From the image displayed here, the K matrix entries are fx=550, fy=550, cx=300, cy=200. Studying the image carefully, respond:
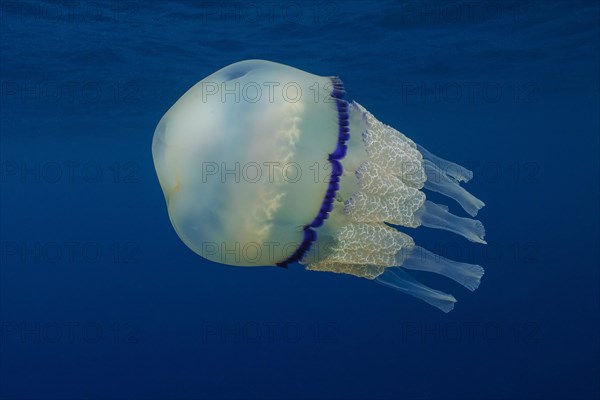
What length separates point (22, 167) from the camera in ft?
113

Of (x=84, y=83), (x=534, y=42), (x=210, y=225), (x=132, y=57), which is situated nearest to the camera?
(x=210, y=225)

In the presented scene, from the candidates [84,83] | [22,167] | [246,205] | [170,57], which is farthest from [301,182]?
[22,167]

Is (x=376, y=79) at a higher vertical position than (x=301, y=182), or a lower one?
higher

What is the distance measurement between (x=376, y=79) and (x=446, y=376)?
9.57 metres

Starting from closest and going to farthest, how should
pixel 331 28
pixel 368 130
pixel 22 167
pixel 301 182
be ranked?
pixel 301 182, pixel 368 130, pixel 331 28, pixel 22 167

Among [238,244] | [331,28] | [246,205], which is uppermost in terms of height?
[331,28]

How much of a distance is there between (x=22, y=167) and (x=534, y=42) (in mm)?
31480

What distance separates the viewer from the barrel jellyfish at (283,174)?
1858 millimetres

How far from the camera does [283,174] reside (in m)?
1.84

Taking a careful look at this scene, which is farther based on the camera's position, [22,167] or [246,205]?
[22,167]

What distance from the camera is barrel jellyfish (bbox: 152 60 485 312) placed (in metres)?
1.86

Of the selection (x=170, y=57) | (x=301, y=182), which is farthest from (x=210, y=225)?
(x=170, y=57)

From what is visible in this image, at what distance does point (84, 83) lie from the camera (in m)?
14.1

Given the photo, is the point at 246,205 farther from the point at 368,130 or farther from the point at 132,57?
the point at 132,57
